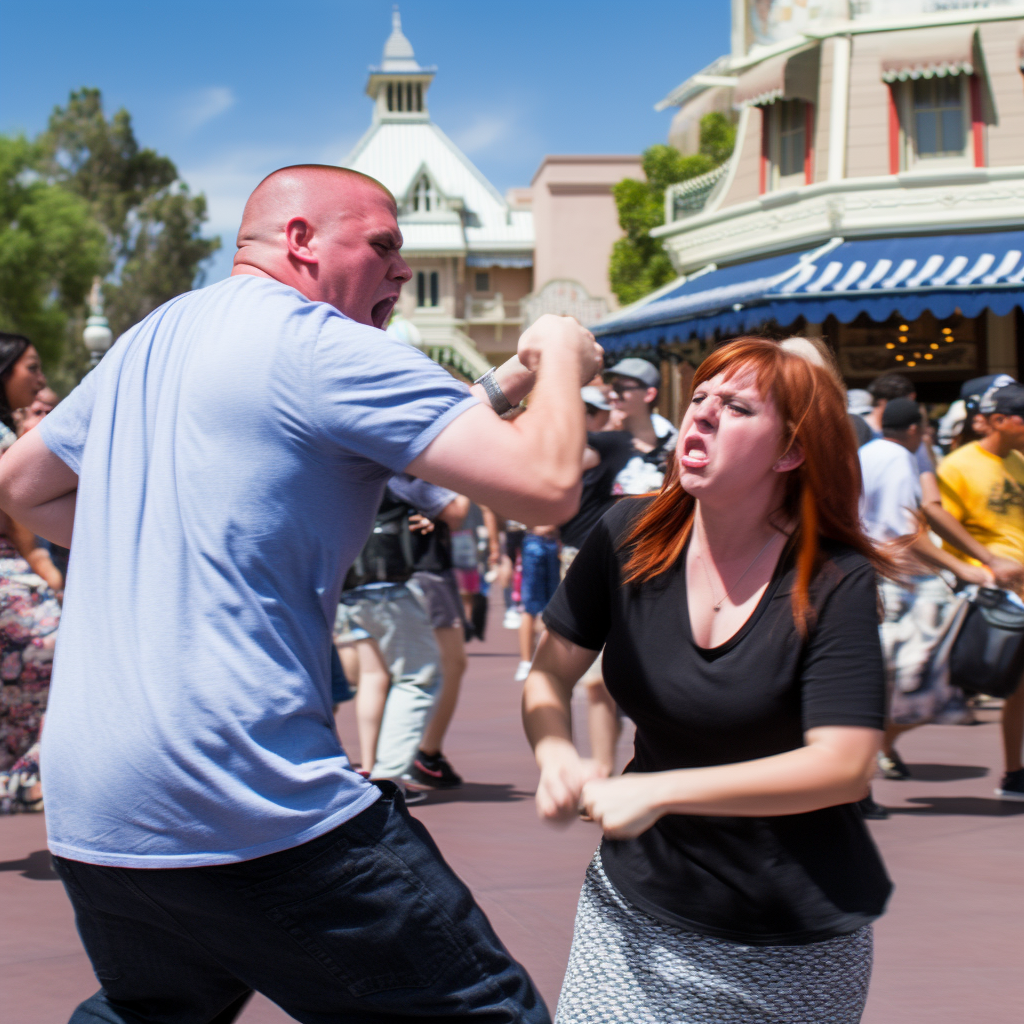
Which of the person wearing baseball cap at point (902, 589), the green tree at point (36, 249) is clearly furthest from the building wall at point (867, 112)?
the green tree at point (36, 249)

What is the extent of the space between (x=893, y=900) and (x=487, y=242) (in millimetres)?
53003

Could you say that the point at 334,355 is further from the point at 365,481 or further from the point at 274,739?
the point at 274,739

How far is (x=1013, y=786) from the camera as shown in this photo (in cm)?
613

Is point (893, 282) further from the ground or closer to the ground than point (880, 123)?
closer to the ground

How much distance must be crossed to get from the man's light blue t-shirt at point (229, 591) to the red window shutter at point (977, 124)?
18.8 metres

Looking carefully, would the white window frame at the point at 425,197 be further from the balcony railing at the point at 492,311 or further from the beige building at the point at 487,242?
the balcony railing at the point at 492,311

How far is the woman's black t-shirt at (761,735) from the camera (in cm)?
201

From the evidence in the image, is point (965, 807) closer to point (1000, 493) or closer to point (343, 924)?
point (1000, 493)

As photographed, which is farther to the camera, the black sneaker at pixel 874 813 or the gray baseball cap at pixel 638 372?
the gray baseball cap at pixel 638 372

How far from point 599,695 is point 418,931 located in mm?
4034

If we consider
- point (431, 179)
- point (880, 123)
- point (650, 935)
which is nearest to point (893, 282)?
point (880, 123)

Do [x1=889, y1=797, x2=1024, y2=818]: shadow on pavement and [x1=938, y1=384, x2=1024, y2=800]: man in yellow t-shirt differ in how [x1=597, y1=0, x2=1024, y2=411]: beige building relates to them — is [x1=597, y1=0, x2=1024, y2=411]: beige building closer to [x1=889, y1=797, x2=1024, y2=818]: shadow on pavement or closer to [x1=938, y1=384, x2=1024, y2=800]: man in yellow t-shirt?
[x1=938, y1=384, x2=1024, y2=800]: man in yellow t-shirt

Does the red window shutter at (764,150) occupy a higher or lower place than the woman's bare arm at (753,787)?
higher

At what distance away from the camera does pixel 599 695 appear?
5863 millimetres
